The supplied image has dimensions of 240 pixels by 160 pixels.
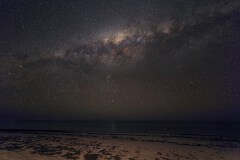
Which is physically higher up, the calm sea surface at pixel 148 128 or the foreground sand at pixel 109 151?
the calm sea surface at pixel 148 128

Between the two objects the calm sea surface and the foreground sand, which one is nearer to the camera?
the foreground sand

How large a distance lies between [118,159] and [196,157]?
787cm

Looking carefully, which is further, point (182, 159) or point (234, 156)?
point (234, 156)

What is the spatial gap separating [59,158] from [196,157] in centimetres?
1278

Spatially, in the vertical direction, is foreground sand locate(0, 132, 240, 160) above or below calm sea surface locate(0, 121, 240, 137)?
below

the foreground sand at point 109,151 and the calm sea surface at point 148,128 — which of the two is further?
A: the calm sea surface at point 148,128

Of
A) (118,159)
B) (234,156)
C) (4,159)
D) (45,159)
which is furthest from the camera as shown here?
(234,156)

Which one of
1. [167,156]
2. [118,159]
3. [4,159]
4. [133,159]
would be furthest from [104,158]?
[4,159]

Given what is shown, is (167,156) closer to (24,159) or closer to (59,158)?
(59,158)

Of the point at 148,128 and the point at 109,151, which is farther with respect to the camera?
the point at 148,128

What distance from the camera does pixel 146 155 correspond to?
2188 centimetres

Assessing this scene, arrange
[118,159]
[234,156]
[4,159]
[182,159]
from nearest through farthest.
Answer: [4,159], [118,159], [182,159], [234,156]

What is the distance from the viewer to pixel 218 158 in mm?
21438

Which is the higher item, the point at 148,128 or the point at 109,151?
the point at 148,128
